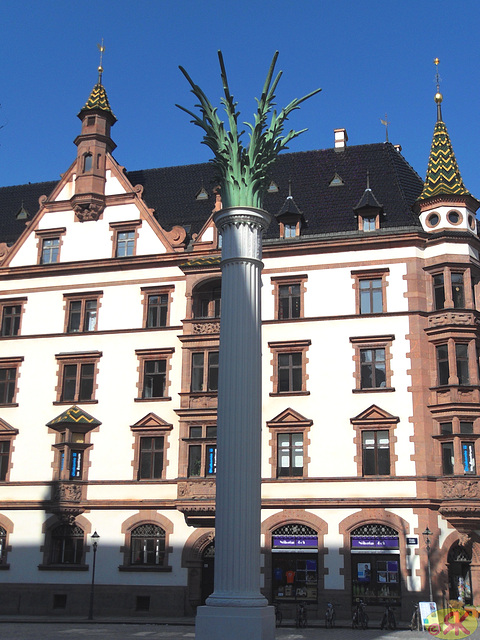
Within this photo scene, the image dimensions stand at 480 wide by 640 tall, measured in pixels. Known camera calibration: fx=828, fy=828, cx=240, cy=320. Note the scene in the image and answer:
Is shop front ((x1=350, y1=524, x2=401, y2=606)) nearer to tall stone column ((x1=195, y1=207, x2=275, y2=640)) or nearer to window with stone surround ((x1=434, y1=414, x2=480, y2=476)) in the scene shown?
window with stone surround ((x1=434, y1=414, x2=480, y2=476))

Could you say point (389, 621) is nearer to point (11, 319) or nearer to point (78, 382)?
point (78, 382)

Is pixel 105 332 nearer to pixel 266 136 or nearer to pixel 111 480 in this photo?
pixel 111 480

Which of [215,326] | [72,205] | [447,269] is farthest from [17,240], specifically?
[447,269]

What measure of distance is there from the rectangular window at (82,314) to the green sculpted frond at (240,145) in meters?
21.4

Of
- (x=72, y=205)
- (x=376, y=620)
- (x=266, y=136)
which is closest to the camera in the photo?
(x=266, y=136)

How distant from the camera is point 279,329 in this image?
41000 mm

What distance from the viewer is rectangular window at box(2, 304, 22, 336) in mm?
45438

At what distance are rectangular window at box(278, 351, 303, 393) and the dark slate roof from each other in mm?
6705

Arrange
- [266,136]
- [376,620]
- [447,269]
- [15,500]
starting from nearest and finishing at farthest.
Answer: [266,136] < [376,620] < [447,269] < [15,500]

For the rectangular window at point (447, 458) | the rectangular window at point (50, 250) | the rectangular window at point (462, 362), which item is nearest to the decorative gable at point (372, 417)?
the rectangular window at point (447, 458)

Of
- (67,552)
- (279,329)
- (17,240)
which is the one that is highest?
(17,240)

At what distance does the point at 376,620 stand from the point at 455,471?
7.28 m

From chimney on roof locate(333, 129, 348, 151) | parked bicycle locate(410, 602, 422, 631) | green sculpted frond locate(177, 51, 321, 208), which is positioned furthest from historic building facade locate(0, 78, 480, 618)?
green sculpted frond locate(177, 51, 321, 208)

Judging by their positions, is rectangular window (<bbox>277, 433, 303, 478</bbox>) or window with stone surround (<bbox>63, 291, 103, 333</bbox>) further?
window with stone surround (<bbox>63, 291, 103, 333</bbox>)
